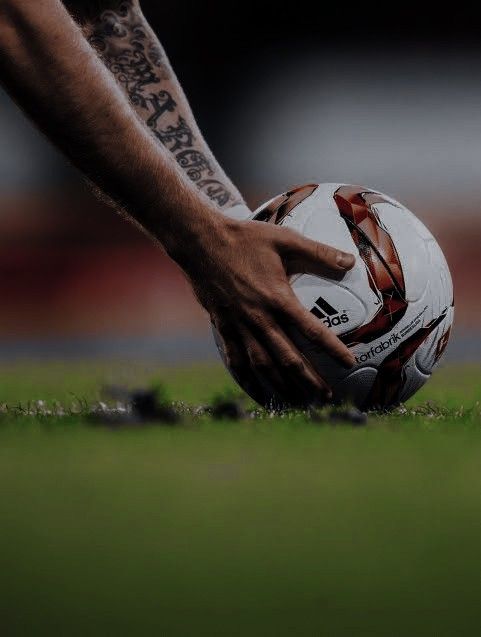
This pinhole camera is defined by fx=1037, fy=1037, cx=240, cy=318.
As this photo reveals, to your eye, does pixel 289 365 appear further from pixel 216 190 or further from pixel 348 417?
pixel 216 190

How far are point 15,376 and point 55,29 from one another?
401cm

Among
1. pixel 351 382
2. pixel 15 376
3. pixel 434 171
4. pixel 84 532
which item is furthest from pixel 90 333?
pixel 84 532

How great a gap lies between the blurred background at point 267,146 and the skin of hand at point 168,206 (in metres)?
8.52

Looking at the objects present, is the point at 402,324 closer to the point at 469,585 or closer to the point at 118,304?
the point at 469,585

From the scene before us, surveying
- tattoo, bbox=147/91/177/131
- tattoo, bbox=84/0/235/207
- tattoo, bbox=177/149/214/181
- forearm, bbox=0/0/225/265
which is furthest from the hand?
tattoo, bbox=147/91/177/131

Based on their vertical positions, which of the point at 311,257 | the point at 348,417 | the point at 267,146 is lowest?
the point at 267,146

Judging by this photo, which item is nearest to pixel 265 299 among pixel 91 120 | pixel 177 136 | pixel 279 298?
pixel 279 298

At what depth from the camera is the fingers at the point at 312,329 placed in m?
3.38

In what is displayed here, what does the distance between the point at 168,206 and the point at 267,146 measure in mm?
14863

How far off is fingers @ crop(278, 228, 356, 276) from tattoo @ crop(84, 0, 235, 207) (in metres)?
1.55

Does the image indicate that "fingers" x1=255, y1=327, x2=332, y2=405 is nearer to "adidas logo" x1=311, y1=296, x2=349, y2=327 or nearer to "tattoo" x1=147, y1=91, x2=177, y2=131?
"adidas logo" x1=311, y1=296, x2=349, y2=327

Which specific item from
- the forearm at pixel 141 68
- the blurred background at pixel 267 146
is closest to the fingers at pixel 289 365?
the forearm at pixel 141 68

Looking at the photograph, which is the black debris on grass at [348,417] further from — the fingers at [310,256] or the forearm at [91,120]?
the forearm at [91,120]

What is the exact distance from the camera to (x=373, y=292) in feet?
11.9
